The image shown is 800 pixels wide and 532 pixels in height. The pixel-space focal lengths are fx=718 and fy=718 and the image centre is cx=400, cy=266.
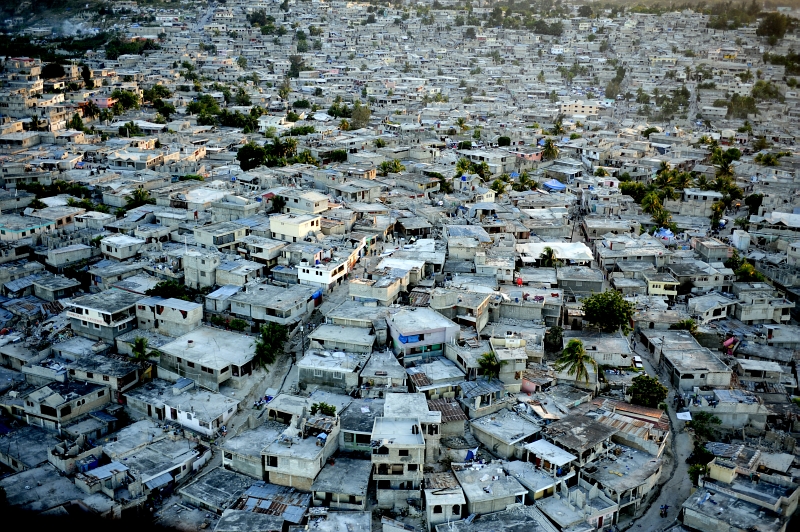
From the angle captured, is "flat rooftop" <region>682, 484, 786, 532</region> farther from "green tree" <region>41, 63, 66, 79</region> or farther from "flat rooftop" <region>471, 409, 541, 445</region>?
"green tree" <region>41, 63, 66, 79</region>

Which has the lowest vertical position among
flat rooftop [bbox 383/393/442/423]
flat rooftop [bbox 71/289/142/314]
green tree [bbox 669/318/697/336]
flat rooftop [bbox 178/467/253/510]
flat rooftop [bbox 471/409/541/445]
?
flat rooftop [bbox 178/467/253/510]

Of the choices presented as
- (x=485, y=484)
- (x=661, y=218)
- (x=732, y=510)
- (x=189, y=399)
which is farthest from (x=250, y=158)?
(x=732, y=510)

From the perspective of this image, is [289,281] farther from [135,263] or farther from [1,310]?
[1,310]

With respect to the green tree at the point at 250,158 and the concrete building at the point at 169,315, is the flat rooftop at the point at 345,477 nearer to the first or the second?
the concrete building at the point at 169,315

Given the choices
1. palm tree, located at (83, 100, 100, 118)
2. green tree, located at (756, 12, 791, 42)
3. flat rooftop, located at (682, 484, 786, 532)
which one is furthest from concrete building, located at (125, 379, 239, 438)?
green tree, located at (756, 12, 791, 42)

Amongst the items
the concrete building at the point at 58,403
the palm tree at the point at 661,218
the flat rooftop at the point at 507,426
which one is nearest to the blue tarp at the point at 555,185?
the palm tree at the point at 661,218

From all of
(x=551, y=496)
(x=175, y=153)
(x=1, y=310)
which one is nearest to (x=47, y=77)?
(x=175, y=153)

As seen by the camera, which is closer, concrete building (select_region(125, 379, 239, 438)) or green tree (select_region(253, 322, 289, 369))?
concrete building (select_region(125, 379, 239, 438))
